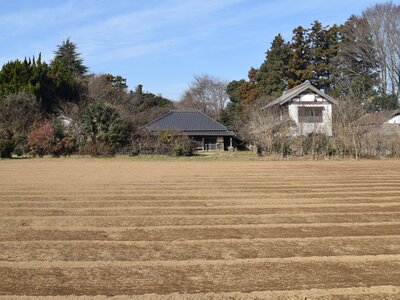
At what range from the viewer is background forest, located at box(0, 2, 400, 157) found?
25.8 metres

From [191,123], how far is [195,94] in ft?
67.0

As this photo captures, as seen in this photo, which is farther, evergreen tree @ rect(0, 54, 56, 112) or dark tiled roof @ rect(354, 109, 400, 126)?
evergreen tree @ rect(0, 54, 56, 112)

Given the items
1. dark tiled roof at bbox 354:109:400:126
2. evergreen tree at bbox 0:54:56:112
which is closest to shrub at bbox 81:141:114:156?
evergreen tree at bbox 0:54:56:112

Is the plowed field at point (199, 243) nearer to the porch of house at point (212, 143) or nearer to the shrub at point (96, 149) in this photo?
the shrub at point (96, 149)

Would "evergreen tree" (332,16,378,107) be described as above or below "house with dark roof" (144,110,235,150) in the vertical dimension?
above

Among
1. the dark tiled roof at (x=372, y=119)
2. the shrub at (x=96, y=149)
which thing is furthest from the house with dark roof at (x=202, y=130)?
the dark tiled roof at (x=372, y=119)

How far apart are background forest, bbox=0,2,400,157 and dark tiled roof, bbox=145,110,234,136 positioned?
1981 millimetres

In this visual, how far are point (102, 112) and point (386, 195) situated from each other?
19869 mm

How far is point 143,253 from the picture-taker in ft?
16.6

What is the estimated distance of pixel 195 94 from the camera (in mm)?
56094

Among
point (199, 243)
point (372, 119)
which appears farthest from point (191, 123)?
point (199, 243)

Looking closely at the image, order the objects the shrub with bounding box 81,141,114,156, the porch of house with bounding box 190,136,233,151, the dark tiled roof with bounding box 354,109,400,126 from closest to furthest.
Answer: the dark tiled roof with bounding box 354,109,400,126
the shrub with bounding box 81,141,114,156
the porch of house with bounding box 190,136,233,151

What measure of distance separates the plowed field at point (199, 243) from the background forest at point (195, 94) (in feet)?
51.3

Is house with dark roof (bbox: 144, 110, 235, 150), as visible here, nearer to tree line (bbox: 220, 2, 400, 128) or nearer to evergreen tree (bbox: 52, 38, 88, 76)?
tree line (bbox: 220, 2, 400, 128)
